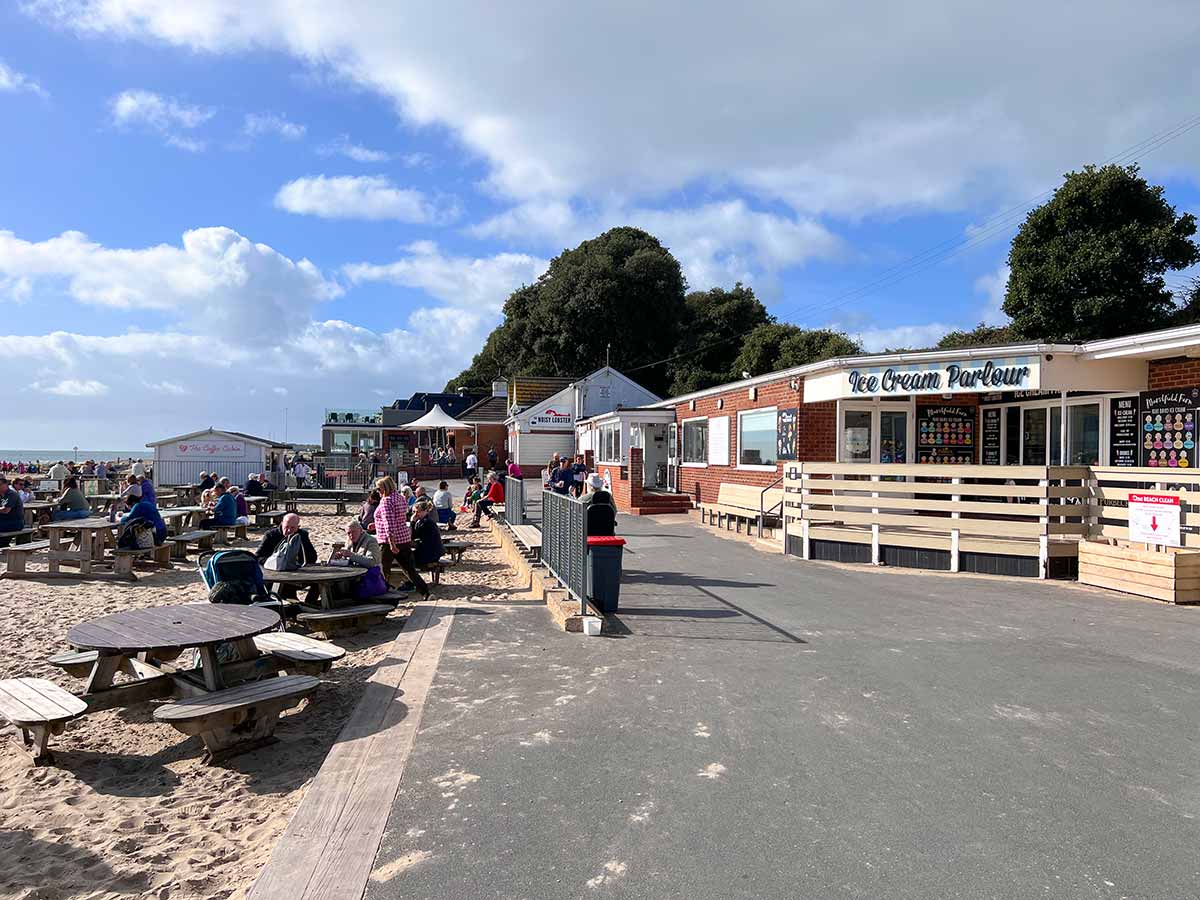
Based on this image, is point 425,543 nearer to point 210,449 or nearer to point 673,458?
point 673,458

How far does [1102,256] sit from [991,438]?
18.5 metres

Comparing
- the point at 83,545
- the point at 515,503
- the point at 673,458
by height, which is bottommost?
the point at 83,545

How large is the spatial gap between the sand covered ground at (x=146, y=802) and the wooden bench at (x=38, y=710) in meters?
0.11

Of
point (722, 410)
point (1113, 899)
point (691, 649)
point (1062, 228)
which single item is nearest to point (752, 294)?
point (1062, 228)

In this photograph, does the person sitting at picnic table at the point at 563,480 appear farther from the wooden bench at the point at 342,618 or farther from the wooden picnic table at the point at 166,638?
the wooden picnic table at the point at 166,638

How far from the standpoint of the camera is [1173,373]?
10.7 m

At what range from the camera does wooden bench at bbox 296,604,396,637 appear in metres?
7.68

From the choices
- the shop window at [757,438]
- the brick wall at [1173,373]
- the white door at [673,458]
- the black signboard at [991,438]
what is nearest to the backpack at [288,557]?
the shop window at [757,438]

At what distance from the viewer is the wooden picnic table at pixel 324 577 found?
7.54m

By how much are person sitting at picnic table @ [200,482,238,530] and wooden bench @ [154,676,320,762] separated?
1123cm

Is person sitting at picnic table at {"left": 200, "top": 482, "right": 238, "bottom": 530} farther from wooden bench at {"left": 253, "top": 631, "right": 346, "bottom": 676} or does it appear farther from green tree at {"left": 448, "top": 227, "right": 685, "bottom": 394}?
green tree at {"left": 448, "top": 227, "right": 685, "bottom": 394}

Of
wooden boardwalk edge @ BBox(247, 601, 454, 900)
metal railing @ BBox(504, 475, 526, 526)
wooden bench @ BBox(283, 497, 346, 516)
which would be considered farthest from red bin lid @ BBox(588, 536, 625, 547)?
wooden bench @ BBox(283, 497, 346, 516)

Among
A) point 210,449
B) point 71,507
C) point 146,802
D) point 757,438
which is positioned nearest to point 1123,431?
point 757,438

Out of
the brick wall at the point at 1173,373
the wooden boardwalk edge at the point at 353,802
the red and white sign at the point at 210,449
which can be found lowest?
the wooden boardwalk edge at the point at 353,802
